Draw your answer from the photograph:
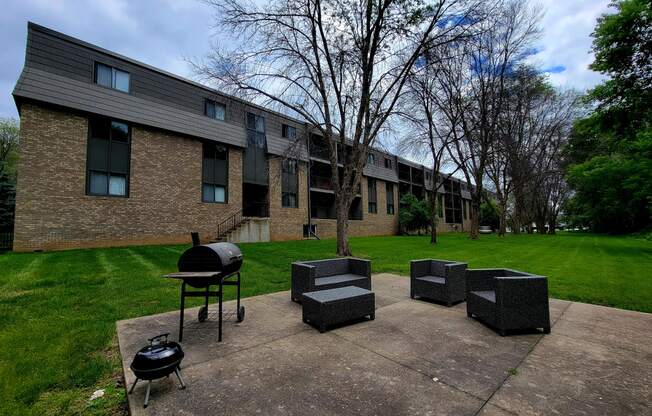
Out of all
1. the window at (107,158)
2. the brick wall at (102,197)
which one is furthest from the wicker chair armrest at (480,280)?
the window at (107,158)

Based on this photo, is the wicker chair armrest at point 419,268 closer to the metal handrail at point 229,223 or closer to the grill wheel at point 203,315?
the grill wheel at point 203,315

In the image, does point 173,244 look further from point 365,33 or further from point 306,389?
point 306,389

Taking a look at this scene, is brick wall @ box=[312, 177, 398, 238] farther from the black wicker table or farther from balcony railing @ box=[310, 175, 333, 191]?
the black wicker table

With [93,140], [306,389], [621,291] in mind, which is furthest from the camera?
[93,140]

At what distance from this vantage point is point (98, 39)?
1446cm

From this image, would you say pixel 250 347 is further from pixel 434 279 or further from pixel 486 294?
pixel 434 279

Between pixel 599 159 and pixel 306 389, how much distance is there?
27.2 metres

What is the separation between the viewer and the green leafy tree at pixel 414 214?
32656 mm

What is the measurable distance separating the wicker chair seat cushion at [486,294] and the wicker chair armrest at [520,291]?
230mm

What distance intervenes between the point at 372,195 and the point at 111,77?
81.8 ft

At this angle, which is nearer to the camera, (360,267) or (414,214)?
(360,267)

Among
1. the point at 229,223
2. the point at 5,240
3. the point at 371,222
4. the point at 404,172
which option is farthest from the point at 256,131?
the point at 404,172

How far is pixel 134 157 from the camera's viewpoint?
15.4m

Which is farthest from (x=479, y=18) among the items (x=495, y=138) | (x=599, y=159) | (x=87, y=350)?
(x=599, y=159)
